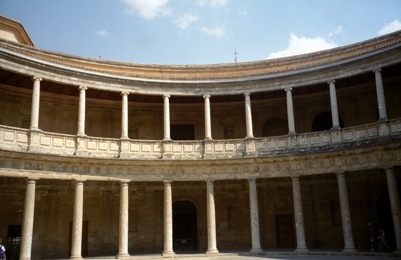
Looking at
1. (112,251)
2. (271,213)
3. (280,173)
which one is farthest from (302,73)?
(112,251)

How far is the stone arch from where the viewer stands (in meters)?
26.7

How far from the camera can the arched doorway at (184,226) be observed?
26.0 m

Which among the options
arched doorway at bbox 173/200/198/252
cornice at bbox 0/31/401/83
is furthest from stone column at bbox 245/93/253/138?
arched doorway at bbox 173/200/198/252

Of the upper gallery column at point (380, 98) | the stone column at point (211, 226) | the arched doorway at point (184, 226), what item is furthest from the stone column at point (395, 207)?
the arched doorway at point (184, 226)

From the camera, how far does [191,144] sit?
23.6 m

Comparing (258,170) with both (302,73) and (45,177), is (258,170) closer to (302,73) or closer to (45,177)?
(302,73)

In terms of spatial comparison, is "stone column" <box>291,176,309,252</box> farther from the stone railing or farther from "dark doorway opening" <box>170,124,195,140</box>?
"dark doorway opening" <box>170,124,195,140</box>

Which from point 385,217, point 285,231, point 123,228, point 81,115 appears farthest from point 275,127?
point 81,115

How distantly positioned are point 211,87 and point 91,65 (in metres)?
7.55

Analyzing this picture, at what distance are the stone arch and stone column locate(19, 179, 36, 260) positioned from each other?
45.5ft

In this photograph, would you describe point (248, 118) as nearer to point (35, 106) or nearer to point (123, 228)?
point (123, 228)

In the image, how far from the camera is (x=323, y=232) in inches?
974

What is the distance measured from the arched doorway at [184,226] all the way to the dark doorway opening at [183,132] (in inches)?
154

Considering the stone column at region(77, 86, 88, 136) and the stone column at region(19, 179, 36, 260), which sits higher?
the stone column at region(77, 86, 88, 136)
